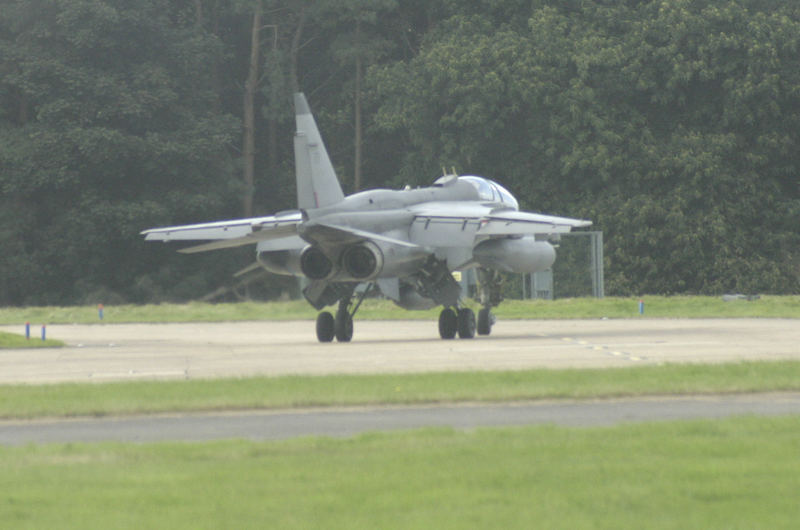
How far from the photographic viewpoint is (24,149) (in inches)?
2025

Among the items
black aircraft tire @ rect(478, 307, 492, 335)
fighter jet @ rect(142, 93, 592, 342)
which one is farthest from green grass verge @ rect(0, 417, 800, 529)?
black aircraft tire @ rect(478, 307, 492, 335)

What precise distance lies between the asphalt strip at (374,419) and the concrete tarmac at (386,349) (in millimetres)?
4462

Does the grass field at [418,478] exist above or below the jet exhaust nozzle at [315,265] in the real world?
below

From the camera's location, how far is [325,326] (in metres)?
26.8

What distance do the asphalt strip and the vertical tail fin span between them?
1105 cm

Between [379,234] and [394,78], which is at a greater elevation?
[394,78]

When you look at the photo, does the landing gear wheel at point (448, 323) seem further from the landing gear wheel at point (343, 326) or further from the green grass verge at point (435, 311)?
the green grass verge at point (435, 311)

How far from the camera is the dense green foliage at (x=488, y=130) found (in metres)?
50.7

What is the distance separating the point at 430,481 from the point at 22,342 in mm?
18764

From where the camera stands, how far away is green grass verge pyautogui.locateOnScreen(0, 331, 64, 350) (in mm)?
25442

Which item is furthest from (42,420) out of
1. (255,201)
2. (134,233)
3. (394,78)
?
(255,201)

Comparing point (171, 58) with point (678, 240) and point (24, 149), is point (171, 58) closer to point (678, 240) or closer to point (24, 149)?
point (24, 149)

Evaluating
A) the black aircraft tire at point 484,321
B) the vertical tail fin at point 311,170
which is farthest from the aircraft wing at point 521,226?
the vertical tail fin at point 311,170

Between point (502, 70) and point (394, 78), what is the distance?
492cm
